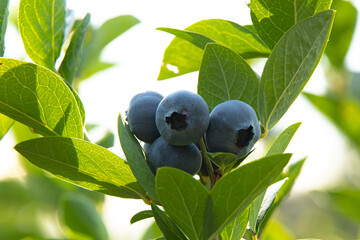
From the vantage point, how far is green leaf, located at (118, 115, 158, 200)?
2.82 ft

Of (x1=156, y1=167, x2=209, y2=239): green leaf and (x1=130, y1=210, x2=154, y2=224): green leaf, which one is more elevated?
(x1=156, y1=167, x2=209, y2=239): green leaf

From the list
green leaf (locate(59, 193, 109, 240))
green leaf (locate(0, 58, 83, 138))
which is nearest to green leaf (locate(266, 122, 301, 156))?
green leaf (locate(0, 58, 83, 138))

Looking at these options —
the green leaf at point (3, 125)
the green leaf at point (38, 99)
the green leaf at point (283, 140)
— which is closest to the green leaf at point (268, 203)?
the green leaf at point (283, 140)

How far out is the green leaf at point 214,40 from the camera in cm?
119

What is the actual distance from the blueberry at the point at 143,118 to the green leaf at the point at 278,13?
303 millimetres

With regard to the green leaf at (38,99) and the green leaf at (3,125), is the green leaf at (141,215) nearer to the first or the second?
the green leaf at (38,99)

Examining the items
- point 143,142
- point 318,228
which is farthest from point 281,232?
point 318,228

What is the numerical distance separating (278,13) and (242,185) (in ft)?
1.38

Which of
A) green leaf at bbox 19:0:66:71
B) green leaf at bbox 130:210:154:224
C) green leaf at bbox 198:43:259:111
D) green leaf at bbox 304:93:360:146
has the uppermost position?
green leaf at bbox 19:0:66:71

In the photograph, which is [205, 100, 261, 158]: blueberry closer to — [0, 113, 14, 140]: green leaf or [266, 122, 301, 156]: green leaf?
[266, 122, 301, 156]: green leaf

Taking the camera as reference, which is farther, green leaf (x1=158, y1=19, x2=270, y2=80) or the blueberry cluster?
green leaf (x1=158, y1=19, x2=270, y2=80)

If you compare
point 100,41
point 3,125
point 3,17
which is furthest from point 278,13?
point 100,41

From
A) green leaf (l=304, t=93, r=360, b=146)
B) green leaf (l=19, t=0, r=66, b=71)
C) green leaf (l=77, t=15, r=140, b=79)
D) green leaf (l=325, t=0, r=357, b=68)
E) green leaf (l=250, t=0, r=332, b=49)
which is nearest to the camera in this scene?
green leaf (l=250, t=0, r=332, b=49)

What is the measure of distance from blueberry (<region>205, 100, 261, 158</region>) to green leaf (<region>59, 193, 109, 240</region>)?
92 cm
